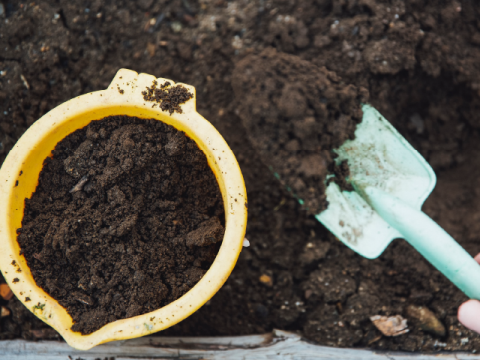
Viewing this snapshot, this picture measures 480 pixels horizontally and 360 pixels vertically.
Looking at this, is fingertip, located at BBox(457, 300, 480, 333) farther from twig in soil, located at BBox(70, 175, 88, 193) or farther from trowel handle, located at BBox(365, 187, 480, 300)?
twig in soil, located at BBox(70, 175, 88, 193)

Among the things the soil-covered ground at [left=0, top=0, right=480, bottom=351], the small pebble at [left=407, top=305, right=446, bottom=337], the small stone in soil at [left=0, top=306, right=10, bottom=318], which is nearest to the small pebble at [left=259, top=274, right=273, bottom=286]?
the soil-covered ground at [left=0, top=0, right=480, bottom=351]

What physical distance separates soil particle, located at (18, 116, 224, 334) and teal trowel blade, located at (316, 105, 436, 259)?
0.55 meters

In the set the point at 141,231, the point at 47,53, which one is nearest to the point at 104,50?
the point at 47,53

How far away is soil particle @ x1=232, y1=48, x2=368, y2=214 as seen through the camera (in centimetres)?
130

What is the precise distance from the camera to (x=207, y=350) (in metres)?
1.31

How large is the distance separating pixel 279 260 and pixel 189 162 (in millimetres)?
641

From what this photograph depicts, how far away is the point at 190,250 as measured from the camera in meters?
1.06

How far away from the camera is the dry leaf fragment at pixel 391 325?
4.42ft

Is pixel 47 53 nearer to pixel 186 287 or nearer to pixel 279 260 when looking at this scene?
pixel 186 287

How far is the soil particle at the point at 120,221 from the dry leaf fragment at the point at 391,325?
772 mm

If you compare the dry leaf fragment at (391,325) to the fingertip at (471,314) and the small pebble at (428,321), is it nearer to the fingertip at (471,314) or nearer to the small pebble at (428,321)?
the small pebble at (428,321)

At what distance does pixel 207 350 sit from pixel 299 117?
95cm

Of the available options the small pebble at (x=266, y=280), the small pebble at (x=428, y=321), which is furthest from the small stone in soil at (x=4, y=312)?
the small pebble at (x=428, y=321)

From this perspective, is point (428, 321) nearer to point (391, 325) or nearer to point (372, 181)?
point (391, 325)
